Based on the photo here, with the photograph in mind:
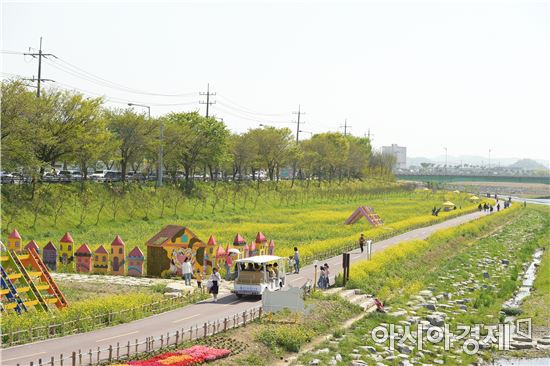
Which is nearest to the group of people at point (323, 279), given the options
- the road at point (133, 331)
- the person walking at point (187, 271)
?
the road at point (133, 331)

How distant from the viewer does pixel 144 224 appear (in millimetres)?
62781

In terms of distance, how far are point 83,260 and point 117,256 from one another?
194 cm

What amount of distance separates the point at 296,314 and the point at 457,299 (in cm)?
1477

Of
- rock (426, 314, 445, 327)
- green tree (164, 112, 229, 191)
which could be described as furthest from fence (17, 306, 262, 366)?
A: green tree (164, 112, 229, 191)

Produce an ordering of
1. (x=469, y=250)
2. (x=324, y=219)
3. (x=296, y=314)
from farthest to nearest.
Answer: (x=324, y=219)
(x=469, y=250)
(x=296, y=314)

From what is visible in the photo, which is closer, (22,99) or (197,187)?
(22,99)

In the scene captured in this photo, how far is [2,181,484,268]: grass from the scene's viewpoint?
2092 inches

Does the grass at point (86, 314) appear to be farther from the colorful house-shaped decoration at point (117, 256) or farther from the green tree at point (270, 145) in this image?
the green tree at point (270, 145)

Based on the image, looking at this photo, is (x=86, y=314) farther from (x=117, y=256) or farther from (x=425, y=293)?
(x=425, y=293)

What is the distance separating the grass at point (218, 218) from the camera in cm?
5312

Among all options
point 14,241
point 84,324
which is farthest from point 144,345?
point 14,241

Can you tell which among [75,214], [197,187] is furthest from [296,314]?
[197,187]

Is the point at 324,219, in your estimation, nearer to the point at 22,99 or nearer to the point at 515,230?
the point at 515,230

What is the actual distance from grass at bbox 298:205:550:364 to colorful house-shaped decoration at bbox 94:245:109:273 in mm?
13209
